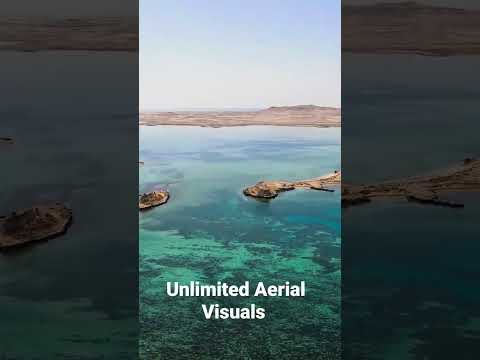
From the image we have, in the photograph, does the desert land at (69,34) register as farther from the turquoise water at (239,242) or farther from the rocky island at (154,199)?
the rocky island at (154,199)

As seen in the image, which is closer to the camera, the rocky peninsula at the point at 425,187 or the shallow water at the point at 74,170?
the shallow water at the point at 74,170

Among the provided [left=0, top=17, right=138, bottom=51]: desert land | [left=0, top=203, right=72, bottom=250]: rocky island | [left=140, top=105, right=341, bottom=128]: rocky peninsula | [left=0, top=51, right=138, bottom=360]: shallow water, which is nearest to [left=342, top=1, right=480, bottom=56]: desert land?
[left=140, top=105, right=341, bottom=128]: rocky peninsula

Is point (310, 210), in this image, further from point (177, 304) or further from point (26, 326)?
point (26, 326)

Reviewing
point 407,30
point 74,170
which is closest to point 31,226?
point 74,170

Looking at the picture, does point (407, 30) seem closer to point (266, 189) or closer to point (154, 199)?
point (266, 189)

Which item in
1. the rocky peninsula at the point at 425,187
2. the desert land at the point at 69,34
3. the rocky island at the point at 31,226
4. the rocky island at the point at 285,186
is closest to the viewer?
the rocky island at the point at 31,226

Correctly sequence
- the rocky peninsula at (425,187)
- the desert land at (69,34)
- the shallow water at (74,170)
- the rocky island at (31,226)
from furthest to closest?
the rocky peninsula at (425,187)
the desert land at (69,34)
the rocky island at (31,226)
the shallow water at (74,170)

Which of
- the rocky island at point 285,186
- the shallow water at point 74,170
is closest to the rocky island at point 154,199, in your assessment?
the shallow water at point 74,170
